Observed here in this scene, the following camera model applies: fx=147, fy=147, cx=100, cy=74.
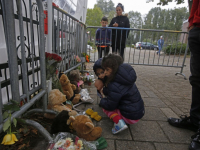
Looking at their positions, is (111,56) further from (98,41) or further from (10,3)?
(98,41)

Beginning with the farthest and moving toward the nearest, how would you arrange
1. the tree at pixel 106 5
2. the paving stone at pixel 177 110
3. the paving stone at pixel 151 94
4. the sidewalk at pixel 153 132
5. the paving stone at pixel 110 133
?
the tree at pixel 106 5
the paving stone at pixel 151 94
the paving stone at pixel 177 110
the paving stone at pixel 110 133
the sidewalk at pixel 153 132

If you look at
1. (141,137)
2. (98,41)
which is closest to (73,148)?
(141,137)

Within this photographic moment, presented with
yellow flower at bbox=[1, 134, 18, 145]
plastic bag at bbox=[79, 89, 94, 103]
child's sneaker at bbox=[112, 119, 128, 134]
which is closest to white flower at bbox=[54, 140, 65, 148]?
yellow flower at bbox=[1, 134, 18, 145]

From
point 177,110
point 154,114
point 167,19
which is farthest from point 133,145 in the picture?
point 167,19

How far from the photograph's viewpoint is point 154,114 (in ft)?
7.46

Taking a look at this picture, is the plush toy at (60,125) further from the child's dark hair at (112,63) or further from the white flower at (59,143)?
the child's dark hair at (112,63)

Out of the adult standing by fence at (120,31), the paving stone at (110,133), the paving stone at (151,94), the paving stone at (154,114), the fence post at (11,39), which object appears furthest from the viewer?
the adult standing by fence at (120,31)

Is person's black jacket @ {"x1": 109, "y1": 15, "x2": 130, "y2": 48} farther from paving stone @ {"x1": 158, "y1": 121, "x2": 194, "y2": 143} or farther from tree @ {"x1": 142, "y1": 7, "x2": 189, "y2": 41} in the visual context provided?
tree @ {"x1": 142, "y1": 7, "x2": 189, "y2": 41}

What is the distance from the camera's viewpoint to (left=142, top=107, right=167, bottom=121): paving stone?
2151 millimetres

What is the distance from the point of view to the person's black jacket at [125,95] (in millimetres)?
1691

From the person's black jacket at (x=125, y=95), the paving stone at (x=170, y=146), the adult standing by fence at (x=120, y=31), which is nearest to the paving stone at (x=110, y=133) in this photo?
the person's black jacket at (x=125, y=95)

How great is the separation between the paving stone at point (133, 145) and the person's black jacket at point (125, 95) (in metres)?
0.28

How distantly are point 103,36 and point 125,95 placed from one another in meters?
3.71

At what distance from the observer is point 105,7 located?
102500 mm
